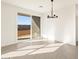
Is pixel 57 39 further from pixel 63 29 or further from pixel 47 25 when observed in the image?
pixel 47 25

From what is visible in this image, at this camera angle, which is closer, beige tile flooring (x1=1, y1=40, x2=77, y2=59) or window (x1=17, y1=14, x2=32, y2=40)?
beige tile flooring (x1=1, y1=40, x2=77, y2=59)

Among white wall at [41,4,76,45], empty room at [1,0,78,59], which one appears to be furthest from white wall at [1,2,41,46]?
white wall at [41,4,76,45]

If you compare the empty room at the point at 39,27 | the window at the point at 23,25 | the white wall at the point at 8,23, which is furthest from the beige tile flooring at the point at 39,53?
the window at the point at 23,25

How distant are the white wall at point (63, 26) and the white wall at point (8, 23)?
2.76 metres

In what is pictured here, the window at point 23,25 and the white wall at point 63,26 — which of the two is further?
the window at point 23,25

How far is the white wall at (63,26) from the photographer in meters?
5.72

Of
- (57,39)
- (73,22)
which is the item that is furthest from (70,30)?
(57,39)

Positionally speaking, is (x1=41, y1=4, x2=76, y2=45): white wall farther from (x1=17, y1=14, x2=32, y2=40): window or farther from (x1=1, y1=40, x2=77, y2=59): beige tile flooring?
(x1=17, y1=14, x2=32, y2=40): window

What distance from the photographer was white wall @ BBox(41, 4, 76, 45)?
572 cm

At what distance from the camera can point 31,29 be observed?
7.85 metres

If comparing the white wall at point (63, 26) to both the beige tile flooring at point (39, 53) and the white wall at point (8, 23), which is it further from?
the white wall at point (8, 23)

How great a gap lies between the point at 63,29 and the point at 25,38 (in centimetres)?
291

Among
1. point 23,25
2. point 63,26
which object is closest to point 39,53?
point 63,26

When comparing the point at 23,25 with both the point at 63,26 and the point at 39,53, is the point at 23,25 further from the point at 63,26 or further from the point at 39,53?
the point at 39,53
